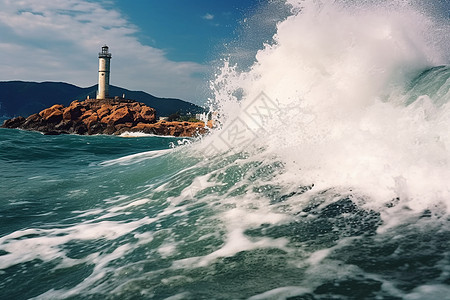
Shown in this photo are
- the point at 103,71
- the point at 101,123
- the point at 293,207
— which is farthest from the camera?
the point at 103,71

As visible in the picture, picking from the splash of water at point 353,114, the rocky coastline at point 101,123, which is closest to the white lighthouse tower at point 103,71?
the rocky coastline at point 101,123

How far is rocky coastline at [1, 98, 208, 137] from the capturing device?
165 ft

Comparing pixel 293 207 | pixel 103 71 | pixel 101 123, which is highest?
pixel 103 71

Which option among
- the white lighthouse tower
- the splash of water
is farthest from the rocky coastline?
the splash of water

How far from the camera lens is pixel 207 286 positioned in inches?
91.6

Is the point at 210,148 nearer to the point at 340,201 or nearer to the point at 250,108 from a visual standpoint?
the point at 250,108

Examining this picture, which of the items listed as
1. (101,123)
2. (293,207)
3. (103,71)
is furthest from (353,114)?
(103,71)

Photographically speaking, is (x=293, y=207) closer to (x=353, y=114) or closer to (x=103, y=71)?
(x=353, y=114)

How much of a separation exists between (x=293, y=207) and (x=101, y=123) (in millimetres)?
53487

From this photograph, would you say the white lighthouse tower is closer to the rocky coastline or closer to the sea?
the rocky coastline

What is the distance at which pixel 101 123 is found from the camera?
53.0 meters

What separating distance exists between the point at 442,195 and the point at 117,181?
20.9 feet

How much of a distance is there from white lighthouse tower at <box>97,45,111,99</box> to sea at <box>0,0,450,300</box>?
67674 millimetres

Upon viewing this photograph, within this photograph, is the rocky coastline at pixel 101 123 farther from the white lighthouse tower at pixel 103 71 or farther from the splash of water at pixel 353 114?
the splash of water at pixel 353 114
